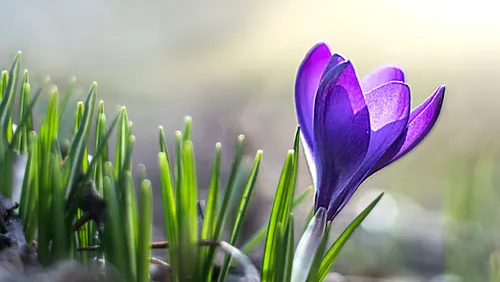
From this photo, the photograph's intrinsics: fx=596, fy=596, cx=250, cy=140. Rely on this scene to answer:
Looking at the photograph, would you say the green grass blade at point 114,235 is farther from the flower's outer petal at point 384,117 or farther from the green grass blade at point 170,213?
the flower's outer petal at point 384,117

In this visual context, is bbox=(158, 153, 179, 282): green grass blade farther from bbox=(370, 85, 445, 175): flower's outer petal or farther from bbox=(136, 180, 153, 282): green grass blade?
bbox=(370, 85, 445, 175): flower's outer petal

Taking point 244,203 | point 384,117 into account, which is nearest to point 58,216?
point 244,203

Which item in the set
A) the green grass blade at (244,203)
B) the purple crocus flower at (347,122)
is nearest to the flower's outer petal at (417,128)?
the purple crocus flower at (347,122)

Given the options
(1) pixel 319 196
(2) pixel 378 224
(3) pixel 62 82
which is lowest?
(2) pixel 378 224

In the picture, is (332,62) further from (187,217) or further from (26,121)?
(26,121)

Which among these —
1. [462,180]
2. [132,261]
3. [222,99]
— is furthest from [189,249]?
[222,99]

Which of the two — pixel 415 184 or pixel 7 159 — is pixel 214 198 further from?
pixel 415 184
